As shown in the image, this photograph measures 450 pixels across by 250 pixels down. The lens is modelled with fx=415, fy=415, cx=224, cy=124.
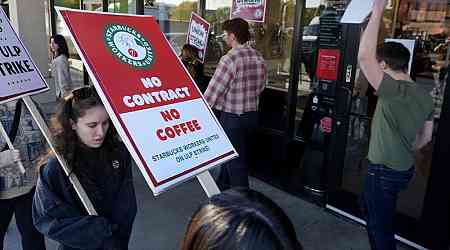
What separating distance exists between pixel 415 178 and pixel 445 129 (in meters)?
0.53

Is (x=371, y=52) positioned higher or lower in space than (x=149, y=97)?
higher

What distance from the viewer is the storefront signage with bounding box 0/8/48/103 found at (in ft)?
6.15

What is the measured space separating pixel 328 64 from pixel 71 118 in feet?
8.13

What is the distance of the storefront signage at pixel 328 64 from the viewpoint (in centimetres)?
358

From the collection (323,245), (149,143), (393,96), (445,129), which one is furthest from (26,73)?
(445,129)

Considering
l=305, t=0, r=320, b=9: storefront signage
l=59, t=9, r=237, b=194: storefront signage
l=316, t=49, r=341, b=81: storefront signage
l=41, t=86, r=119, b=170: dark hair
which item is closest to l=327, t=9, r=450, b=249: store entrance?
l=316, t=49, r=341, b=81: storefront signage

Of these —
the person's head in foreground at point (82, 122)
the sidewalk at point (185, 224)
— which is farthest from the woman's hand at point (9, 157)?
the sidewalk at point (185, 224)

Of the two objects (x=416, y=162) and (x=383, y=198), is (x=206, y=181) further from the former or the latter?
(x=416, y=162)

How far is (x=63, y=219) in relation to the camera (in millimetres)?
1676

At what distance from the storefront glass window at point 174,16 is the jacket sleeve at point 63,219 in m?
3.95

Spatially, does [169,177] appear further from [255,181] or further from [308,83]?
[255,181]

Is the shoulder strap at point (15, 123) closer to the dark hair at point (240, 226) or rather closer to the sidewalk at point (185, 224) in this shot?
the sidewalk at point (185, 224)

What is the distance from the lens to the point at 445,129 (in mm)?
2910

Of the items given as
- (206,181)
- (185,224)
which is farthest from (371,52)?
(185,224)
